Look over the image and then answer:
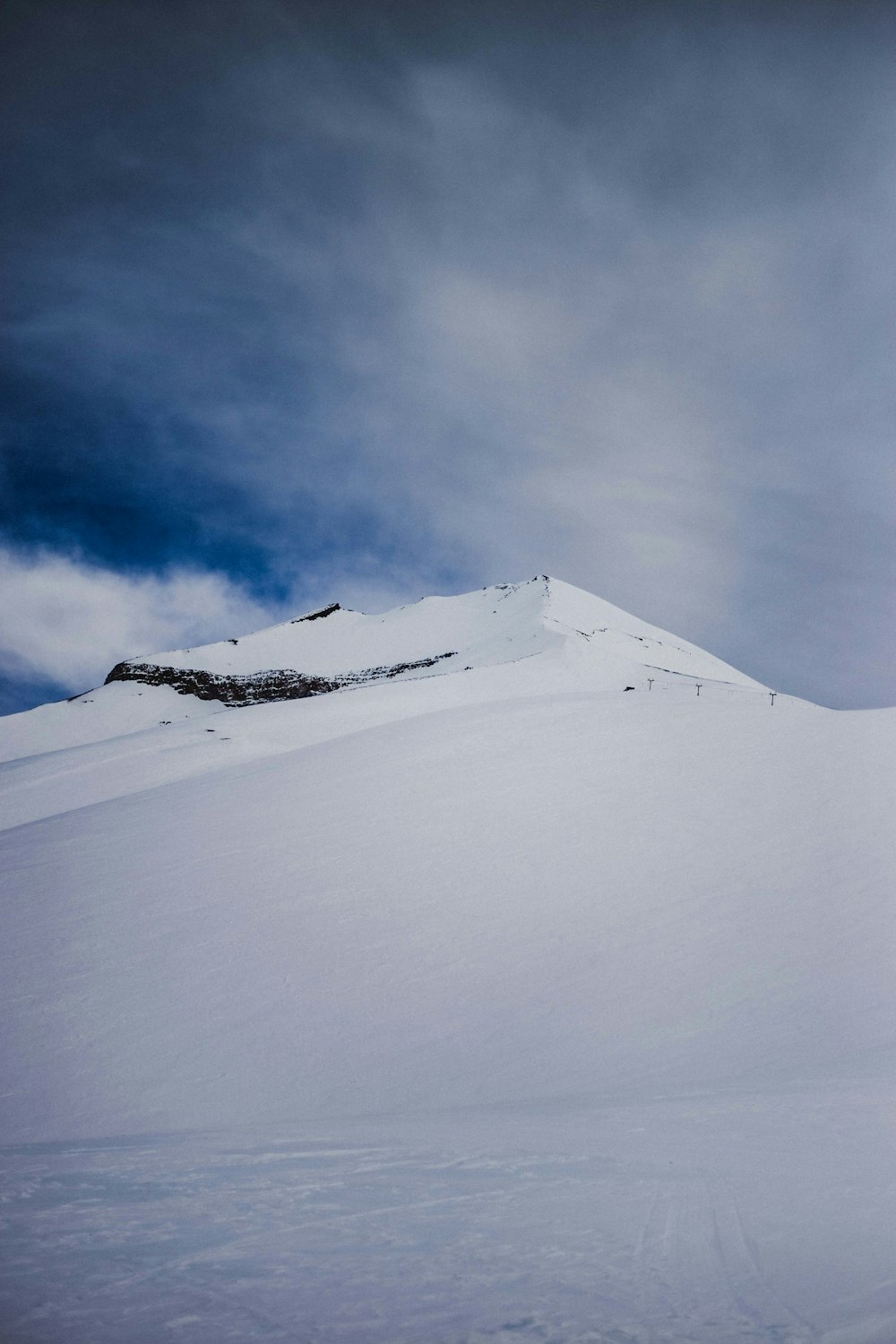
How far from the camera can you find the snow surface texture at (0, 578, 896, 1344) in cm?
233

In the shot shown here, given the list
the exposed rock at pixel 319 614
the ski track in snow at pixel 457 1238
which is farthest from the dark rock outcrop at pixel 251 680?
the ski track in snow at pixel 457 1238

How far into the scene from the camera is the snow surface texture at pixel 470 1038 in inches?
91.9

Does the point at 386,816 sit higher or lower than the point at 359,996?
higher

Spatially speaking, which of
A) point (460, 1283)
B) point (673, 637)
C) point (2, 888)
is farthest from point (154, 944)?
point (673, 637)

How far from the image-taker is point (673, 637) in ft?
190

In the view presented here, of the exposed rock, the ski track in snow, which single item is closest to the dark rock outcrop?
the exposed rock

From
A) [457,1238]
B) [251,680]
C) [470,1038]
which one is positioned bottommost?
[470,1038]

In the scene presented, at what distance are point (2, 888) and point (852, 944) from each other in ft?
36.2

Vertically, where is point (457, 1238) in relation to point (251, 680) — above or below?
below

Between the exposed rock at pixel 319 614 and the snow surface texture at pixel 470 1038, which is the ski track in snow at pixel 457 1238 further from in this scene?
the exposed rock at pixel 319 614

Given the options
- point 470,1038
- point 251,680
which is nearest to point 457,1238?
point 470,1038

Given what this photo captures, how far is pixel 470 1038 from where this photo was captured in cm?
592

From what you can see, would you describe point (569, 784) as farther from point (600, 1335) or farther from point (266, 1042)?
point (600, 1335)

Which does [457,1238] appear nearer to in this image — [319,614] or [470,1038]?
[470,1038]
